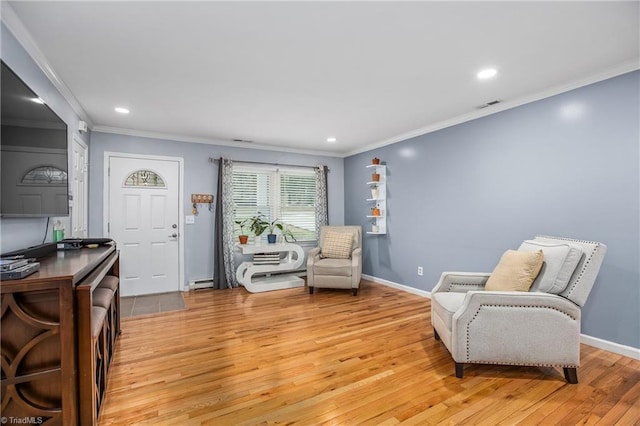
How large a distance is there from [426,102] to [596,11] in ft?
5.06

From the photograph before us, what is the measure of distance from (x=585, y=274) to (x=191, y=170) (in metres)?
4.72

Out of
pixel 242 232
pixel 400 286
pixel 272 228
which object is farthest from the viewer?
pixel 272 228

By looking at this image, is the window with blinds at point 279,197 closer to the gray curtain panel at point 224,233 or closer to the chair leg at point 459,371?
the gray curtain panel at point 224,233

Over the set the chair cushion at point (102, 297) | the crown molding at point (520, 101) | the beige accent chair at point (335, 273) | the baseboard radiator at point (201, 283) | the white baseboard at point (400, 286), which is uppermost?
the crown molding at point (520, 101)

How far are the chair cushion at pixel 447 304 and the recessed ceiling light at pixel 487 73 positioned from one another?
1.90 meters

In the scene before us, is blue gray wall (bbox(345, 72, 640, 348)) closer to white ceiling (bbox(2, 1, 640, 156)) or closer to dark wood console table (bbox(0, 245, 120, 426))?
white ceiling (bbox(2, 1, 640, 156))

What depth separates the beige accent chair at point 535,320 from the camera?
2.06 meters

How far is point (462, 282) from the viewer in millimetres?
2729

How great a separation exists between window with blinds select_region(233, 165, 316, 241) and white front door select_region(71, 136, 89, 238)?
195 centimetres

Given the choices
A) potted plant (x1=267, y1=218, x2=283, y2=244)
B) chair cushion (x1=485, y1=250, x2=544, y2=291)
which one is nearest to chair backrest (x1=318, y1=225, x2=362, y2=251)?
potted plant (x1=267, y1=218, x2=283, y2=244)

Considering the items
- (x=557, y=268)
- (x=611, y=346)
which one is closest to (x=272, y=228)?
(x=557, y=268)

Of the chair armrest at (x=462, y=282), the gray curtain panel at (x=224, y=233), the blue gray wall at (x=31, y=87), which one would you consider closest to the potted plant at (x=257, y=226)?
the gray curtain panel at (x=224, y=233)

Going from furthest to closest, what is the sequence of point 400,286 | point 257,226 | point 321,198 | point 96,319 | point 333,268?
point 321,198 → point 257,226 → point 400,286 → point 333,268 → point 96,319

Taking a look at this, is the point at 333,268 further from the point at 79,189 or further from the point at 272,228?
the point at 79,189
